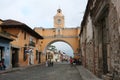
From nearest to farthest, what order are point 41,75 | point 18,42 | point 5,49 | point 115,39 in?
point 115,39 → point 41,75 → point 5,49 → point 18,42

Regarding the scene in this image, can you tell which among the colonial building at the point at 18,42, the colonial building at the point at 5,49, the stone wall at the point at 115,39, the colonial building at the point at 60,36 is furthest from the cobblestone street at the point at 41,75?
the colonial building at the point at 60,36

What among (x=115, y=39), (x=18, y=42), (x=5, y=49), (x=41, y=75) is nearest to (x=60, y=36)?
(x=18, y=42)

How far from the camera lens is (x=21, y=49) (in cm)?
3969

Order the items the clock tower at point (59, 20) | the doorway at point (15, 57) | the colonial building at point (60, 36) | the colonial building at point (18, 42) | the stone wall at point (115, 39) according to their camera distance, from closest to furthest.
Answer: the stone wall at point (115, 39) < the colonial building at point (18, 42) < the doorway at point (15, 57) < the colonial building at point (60, 36) < the clock tower at point (59, 20)

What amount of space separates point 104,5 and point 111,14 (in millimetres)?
1413

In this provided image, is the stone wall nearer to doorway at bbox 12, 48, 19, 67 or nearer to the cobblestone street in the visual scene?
the cobblestone street

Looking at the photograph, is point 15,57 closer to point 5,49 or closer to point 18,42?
point 18,42

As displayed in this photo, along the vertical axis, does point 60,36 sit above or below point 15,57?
above

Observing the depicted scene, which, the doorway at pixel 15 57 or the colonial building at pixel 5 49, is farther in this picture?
the doorway at pixel 15 57

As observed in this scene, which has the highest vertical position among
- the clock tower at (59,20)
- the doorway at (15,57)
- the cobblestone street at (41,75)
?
the clock tower at (59,20)

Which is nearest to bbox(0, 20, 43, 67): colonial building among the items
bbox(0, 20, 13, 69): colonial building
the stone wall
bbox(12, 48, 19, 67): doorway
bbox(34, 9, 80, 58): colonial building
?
bbox(12, 48, 19, 67): doorway

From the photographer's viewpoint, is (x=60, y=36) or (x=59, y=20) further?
(x=59, y=20)

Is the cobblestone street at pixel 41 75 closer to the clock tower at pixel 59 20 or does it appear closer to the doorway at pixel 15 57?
the doorway at pixel 15 57

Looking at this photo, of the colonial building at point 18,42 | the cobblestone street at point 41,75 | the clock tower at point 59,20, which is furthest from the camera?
the clock tower at point 59,20
